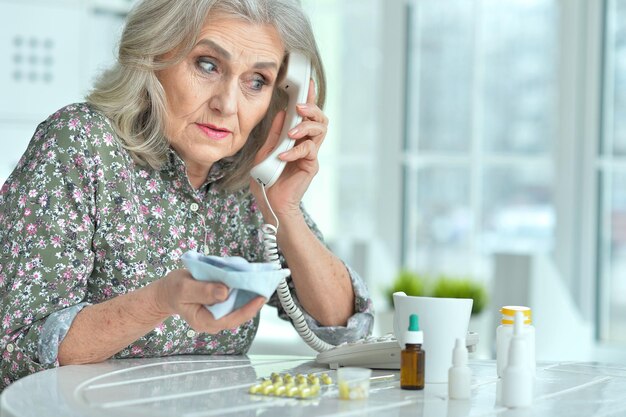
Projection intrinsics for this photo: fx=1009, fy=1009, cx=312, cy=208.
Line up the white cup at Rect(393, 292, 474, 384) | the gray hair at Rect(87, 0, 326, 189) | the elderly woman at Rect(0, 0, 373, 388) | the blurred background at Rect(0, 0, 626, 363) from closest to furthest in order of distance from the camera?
the white cup at Rect(393, 292, 474, 384) < the elderly woman at Rect(0, 0, 373, 388) < the gray hair at Rect(87, 0, 326, 189) < the blurred background at Rect(0, 0, 626, 363)

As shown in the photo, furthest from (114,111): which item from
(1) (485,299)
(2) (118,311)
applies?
(1) (485,299)

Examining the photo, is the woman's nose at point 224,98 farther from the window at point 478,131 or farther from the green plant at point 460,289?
the window at point 478,131

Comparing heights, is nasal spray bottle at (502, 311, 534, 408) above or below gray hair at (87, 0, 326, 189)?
below

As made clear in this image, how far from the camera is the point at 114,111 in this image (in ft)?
6.05

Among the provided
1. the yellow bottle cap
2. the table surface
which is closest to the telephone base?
the table surface

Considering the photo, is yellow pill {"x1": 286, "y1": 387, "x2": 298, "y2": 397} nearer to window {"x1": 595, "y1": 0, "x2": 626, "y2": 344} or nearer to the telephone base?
the telephone base

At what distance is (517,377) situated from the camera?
1.33 m

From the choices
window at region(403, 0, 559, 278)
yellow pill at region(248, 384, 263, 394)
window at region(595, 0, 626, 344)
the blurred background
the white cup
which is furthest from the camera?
window at region(403, 0, 559, 278)

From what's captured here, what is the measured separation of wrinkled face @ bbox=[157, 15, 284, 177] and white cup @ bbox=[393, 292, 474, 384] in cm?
57

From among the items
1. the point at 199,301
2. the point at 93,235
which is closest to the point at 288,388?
the point at 199,301

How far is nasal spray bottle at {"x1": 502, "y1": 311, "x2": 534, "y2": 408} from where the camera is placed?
1334 millimetres

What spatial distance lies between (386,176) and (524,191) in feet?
2.19

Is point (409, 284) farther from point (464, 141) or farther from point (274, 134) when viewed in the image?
point (274, 134)

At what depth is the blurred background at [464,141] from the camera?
3.74 meters
